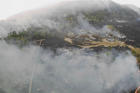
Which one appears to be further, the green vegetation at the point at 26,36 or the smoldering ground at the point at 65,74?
the green vegetation at the point at 26,36

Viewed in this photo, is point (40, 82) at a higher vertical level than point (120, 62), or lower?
lower

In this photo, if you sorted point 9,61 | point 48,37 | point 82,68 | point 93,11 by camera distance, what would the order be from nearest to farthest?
point 82,68, point 9,61, point 48,37, point 93,11

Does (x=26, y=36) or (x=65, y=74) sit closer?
(x=65, y=74)

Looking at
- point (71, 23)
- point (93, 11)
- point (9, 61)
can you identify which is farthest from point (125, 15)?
point (9, 61)

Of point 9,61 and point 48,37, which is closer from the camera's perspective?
point 9,61

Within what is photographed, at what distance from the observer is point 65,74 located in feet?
121

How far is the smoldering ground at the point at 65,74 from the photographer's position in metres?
31.4

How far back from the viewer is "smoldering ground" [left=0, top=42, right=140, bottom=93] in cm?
3136

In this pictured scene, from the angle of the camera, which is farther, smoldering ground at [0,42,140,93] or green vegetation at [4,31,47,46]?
green vegetation at [4,31,47,46]

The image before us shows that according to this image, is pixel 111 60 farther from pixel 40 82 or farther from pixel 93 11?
pixel 93 11

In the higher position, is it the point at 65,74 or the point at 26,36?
the point at 65,74

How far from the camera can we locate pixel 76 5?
151500 mm

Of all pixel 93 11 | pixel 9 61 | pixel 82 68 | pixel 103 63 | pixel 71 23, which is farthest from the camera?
pixel 93 11

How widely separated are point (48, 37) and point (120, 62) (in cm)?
4268
